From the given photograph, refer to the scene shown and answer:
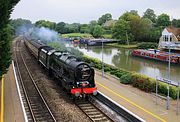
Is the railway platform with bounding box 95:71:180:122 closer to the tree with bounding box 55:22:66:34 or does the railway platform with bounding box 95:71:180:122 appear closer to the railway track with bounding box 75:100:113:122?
the railway track with bounding box 75:100:113:122

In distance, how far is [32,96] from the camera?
2202cm

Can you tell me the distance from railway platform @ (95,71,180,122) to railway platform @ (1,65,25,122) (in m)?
6.77

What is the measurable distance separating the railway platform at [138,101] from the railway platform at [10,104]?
6.77m

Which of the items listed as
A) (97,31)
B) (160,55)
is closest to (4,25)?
(160,55)

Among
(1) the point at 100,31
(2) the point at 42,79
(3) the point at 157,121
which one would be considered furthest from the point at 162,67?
(1) the point at 100,31

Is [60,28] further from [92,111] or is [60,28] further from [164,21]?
[92,111]

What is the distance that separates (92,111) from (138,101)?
3.56 metres

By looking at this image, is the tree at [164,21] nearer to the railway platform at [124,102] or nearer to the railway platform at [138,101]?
the railway platform at [124,102]

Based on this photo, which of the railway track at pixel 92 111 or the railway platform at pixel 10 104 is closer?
the railway platform at pixel 10 104

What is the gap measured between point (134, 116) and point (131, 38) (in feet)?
253

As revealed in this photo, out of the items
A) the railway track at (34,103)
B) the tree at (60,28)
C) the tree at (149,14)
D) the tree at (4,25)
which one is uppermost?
the tree at (149,14)

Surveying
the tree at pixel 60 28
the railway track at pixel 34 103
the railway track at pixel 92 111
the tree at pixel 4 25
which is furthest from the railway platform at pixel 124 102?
the tree at pixel 60 28

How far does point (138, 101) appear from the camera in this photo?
64.3 ft

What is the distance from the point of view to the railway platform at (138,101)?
16.5m
